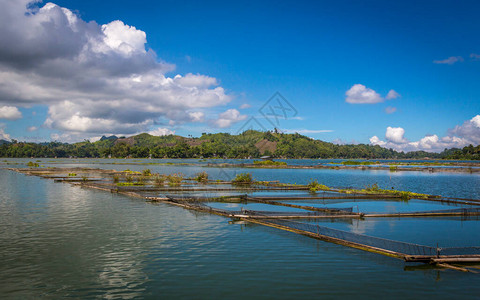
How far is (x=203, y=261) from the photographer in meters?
16.8

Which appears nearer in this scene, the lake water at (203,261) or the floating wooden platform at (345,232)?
the lake water at (203,261)

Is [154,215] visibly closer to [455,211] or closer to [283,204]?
[283,204]

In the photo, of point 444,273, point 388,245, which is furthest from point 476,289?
point 388,245

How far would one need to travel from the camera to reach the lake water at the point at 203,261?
44.3 feet

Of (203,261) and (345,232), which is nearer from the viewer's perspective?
(203,261)

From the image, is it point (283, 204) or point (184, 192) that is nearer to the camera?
point (283, 204)

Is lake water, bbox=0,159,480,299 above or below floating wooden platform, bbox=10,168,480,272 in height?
below

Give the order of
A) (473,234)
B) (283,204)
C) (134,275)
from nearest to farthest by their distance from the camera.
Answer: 1. (134,275)
2. (473,234)
3. (283,204)

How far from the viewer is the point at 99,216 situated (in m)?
27.8

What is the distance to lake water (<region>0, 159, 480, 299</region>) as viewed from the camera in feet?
44.3

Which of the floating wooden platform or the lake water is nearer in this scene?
the lake water

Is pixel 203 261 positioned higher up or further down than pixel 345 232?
further down

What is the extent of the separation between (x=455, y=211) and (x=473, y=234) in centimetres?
723

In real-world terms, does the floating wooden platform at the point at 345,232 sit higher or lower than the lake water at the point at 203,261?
higher
